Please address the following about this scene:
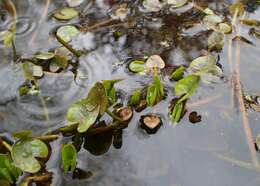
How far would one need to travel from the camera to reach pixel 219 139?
3.68ft

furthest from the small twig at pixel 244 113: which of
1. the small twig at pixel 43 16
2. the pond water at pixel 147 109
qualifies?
the small twig at pixel 43 16

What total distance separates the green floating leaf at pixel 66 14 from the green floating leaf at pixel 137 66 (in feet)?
1.11

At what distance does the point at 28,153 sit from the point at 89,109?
7.9 inches

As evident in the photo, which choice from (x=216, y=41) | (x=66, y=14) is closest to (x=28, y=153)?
(x=66, y=14)

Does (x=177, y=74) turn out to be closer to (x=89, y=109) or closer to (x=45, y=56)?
(x=89, y=109)

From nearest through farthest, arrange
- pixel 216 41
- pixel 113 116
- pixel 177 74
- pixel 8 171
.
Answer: pixel 8 171
pixel 113 116
pixel 177 74
pixel 216 41

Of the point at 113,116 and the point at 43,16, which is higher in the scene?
the point at 43,16

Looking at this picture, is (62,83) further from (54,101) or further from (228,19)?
(228,19)

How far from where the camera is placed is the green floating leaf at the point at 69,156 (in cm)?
99

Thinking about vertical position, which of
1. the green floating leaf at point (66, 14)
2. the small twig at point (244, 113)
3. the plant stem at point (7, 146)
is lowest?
the small twig at point (244, 113)

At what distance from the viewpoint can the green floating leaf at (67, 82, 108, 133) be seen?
1046 millimetres

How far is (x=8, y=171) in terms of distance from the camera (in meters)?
0.99

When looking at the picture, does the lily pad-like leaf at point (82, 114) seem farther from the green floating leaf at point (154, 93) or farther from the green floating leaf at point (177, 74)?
the green floating leaf at point (177, 74)

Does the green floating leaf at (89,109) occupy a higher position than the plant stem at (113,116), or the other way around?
the green floating leaf at (89,109)
